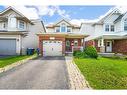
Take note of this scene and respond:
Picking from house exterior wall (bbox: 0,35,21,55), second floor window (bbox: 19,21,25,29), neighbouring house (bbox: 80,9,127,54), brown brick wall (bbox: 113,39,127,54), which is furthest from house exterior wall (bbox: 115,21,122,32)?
house exterior wall (bbox: 0,35,21,55)

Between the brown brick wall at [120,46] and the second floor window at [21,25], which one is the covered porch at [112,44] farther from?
the second floor window at [21,25]

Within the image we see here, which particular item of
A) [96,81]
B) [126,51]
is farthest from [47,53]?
[96,81]

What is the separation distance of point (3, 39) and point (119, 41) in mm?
17871

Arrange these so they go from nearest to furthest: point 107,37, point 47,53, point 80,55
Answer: point 80,55 < point 47,53 < point 107,37

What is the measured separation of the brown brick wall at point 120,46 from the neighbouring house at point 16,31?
535 inches

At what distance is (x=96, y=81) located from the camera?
11.6 meters

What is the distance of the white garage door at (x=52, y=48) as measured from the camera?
107 ft

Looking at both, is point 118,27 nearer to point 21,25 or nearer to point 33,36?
point 33,36

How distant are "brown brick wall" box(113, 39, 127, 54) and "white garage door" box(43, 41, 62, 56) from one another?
973 cm

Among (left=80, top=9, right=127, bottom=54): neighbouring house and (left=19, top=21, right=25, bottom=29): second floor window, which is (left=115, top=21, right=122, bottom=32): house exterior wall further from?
(left=19, top=21, right=25, bottom=29): second floor window

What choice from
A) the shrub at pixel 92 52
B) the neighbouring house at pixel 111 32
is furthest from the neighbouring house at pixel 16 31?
the neighbouring house at pixel 111 32

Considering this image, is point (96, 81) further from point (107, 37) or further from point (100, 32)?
point (100, 32)
